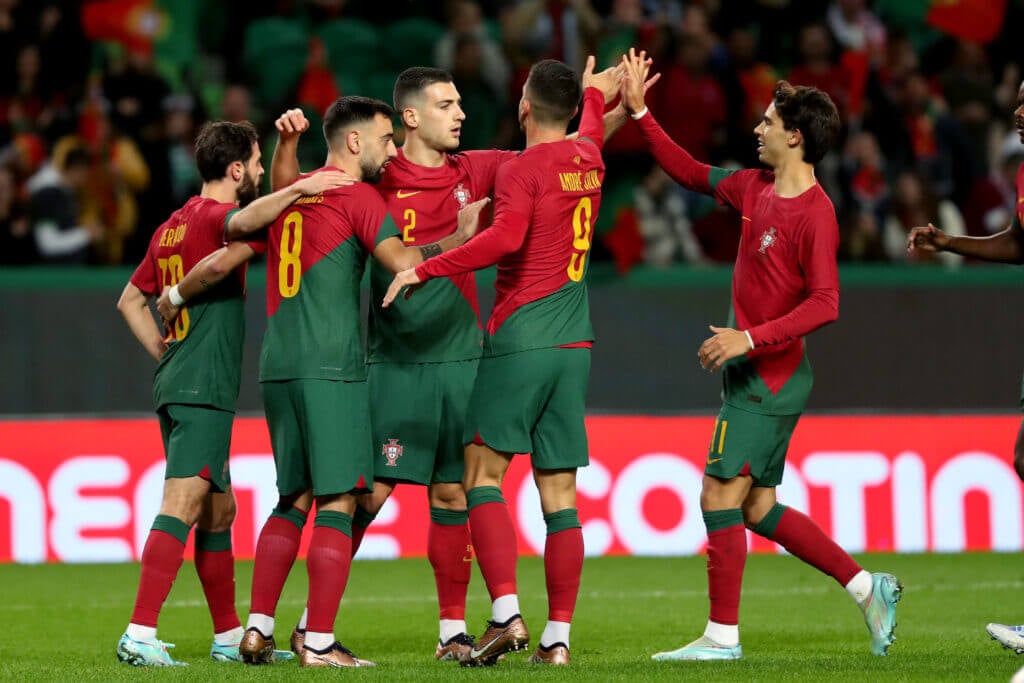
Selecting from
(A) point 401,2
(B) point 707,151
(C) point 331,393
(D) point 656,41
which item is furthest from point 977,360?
(C) point 331,393

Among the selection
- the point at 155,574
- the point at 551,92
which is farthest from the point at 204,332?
the point at 551,92

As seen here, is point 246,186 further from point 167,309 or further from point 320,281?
point 320,281

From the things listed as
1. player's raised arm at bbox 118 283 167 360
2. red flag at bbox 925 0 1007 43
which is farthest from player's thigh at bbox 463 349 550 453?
red flag at bbox 925 0 1007 43

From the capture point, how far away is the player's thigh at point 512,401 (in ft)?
19.8

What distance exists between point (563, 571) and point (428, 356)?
3.31 ft

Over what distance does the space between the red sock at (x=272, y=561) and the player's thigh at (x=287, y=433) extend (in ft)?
0.54

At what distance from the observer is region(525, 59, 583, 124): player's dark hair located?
6070 millimetres

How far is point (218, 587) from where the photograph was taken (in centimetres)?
653

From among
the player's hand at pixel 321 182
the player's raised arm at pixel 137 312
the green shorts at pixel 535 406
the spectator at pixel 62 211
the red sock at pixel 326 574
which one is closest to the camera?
the red sock at pixel 326 574

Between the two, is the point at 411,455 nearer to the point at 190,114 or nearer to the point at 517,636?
the point at 517,636

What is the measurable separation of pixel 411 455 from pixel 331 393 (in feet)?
1.66

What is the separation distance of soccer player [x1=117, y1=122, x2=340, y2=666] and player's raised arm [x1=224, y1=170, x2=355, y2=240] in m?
0.13

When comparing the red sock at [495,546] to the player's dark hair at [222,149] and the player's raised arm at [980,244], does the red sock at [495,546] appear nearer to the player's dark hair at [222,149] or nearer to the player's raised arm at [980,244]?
the player's dark hair at [222,149]

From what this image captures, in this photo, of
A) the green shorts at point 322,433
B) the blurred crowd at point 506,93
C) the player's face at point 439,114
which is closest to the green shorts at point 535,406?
the green shorts at point 322,433
